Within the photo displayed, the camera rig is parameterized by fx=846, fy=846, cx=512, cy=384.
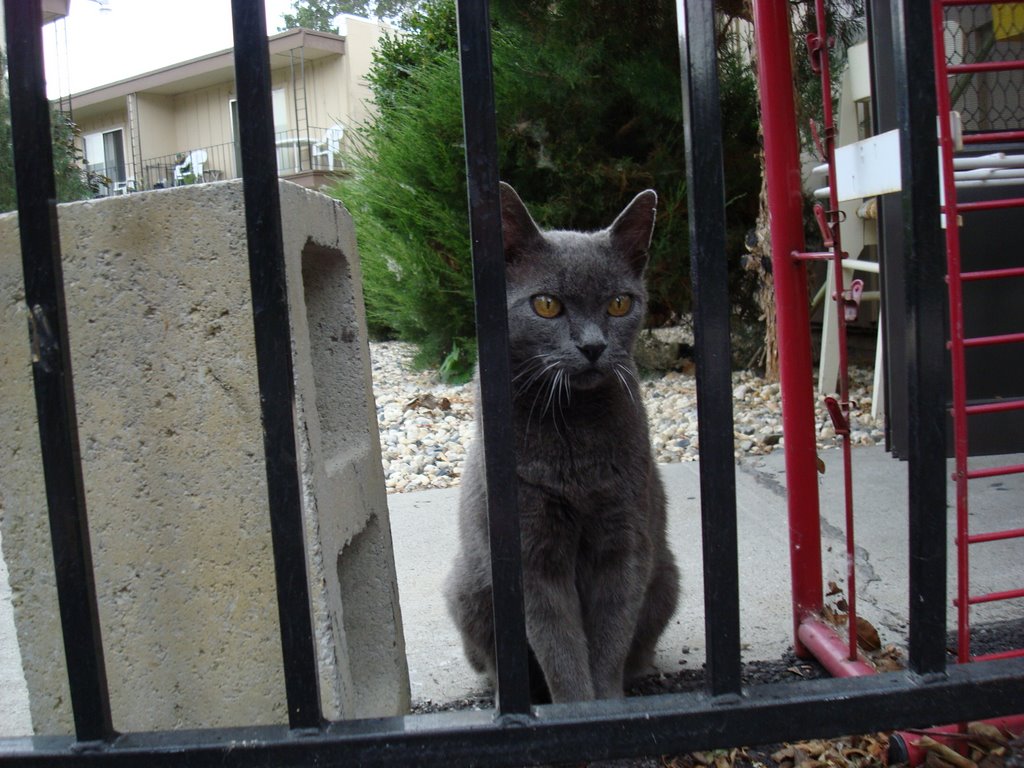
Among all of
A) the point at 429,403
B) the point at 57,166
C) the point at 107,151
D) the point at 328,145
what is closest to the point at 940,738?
the point at 429,403

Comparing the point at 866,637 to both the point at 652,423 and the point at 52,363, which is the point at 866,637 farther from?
the point at 652,423

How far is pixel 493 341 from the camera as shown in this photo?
100 centimetres

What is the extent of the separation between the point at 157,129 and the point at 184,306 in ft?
52.1

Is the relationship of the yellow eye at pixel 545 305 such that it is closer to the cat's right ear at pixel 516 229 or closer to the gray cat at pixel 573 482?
the gray cat at pixel 573 482

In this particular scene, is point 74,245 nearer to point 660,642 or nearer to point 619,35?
point 660,642

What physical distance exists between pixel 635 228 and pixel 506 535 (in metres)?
1.12

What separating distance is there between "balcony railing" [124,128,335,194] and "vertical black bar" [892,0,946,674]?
40.1 feet

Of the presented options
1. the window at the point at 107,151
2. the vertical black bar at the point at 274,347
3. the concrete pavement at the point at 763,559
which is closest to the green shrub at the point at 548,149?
the concrete pavement at the point at 763,559

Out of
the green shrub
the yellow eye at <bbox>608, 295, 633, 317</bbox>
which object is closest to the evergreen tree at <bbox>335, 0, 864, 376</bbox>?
the green shrub

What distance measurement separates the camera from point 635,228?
1.95 meters

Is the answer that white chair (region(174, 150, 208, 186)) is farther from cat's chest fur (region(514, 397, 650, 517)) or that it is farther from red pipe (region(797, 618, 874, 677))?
red pipe (region(797, 618, 874, 677))

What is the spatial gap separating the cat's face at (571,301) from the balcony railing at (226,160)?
11.3 meters

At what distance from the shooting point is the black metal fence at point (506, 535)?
3.17 feet

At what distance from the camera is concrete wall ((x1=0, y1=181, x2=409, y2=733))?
4.18 feet
